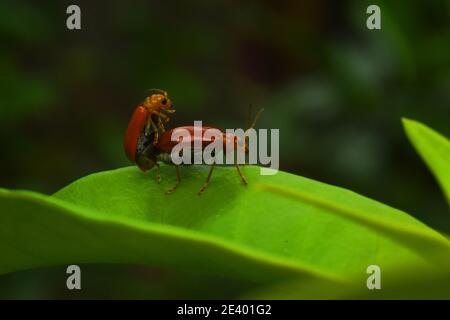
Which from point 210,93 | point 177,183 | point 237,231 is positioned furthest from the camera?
point 210,93

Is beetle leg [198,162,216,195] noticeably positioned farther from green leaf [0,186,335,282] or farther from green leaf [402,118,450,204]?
green leaf [402,118,450,204]

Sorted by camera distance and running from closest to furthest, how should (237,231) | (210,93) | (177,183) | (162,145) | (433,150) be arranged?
(433,150)
(237,231)
(177,183)
(162,145)
(210,93)

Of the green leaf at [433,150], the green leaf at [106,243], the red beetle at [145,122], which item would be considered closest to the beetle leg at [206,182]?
the red beetle at [145,122]

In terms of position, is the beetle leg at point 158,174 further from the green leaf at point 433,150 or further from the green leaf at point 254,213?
the green leaf at point 433,150

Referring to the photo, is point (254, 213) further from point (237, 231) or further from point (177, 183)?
point (177, 183)

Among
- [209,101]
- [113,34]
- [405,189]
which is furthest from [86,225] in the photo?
[209,101]

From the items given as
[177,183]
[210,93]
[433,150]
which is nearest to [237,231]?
[177,183]

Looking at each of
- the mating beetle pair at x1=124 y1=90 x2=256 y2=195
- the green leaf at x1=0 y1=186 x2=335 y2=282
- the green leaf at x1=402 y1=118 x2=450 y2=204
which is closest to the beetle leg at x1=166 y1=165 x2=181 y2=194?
the mating beetle pair at x1=124 y1=90 x2=256 y2=195
